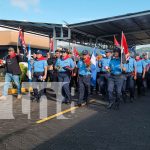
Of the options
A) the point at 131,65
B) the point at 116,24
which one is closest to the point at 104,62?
the point at 131,65

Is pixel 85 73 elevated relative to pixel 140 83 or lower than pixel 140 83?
elevated

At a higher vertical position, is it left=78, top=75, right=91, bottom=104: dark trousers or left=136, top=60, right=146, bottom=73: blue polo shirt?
left=136, top=60, right=146, bottom=73: blue polo shirt

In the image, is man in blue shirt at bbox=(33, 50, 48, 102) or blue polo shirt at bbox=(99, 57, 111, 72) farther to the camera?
blue polo shirt at bbox=(99, 57, 111, 72)

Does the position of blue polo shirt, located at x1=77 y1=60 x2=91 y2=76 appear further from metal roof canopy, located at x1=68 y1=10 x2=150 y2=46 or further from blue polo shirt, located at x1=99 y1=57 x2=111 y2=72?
metal roof canopy, located at x1=68 y1=10 x2=150 y2=46

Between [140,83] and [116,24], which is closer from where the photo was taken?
[140,83]

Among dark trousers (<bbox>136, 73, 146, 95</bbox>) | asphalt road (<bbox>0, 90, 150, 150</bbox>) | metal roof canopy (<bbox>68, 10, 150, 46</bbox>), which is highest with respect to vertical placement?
metal roof canopy (<bbox>68, 10, 150, 46</bbox>)

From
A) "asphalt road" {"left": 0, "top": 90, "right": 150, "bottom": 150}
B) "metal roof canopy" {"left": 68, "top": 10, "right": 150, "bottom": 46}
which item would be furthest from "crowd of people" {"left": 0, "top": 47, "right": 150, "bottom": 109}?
"metal roof canopy" {"left": 68, "top": 10, "right": 150, "bottom": 46}

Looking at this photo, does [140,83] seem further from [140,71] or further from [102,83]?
[102,83]

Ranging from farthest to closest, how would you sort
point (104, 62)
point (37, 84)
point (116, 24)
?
point (116, 24)
point (104, 62)
point (37, 84)

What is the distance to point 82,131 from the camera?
7.33 m

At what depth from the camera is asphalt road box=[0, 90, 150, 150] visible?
6238mm

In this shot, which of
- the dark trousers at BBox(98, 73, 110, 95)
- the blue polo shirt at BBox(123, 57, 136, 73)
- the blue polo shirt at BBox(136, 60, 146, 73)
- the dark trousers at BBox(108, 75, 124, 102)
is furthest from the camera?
the blue polo shirt at BBox(136, 60, 146, 73)

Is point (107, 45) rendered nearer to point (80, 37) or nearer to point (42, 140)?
point (80, 37)

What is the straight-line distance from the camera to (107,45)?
1189 inches
